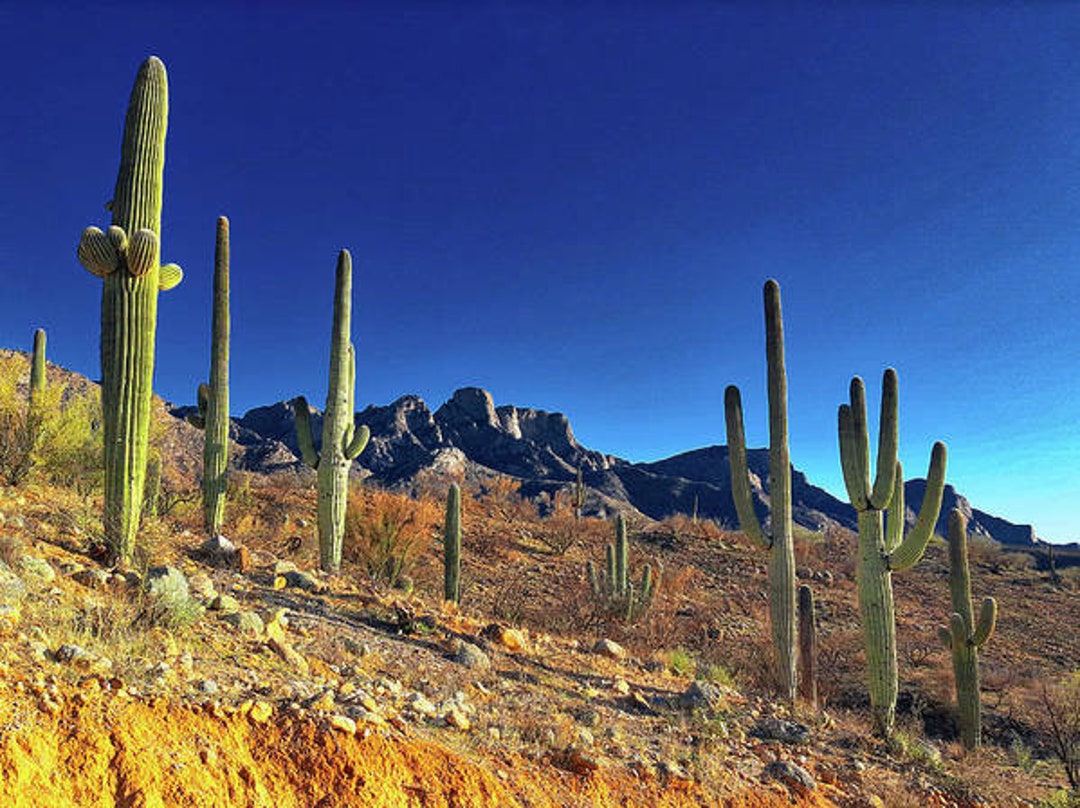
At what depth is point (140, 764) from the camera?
11.1 ft

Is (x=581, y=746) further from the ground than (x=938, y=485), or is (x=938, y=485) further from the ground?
(x=938, y=485)

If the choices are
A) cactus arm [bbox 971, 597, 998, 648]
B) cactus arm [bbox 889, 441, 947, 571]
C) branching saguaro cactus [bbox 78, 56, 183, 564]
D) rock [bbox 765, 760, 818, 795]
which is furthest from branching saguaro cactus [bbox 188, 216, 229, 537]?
cactus arm [bbox 971, 597, 998, 648]

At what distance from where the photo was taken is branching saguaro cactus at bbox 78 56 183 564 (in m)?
7.20

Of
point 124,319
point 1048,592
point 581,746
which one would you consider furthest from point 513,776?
point 1048,592

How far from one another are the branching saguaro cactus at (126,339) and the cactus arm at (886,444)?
9203 mm

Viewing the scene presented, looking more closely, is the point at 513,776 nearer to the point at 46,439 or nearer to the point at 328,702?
the point at 328,702

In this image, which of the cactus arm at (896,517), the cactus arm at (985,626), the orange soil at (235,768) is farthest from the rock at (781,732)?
the cactus arm at (985,626)

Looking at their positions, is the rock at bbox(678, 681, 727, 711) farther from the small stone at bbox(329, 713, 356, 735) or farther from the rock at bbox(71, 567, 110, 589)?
the rock at bbox(71, 567, 110, 589)

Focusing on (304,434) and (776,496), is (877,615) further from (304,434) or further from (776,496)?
(304,434)

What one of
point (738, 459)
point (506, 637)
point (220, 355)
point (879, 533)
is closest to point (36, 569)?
point (506, 637)

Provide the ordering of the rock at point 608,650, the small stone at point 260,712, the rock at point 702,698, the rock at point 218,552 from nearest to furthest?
1. the small stone at point 260,712
2. the rock at point 702,698
3. the rock at point 218,552
4. the rock at point 608,650

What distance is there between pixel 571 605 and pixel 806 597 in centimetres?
517

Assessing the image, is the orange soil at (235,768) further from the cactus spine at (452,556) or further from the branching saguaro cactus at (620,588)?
the branching saguaro cactus at (620,588)

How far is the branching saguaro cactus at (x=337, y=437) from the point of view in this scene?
439 inches
